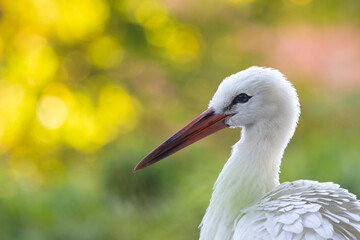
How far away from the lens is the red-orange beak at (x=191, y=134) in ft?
4.83

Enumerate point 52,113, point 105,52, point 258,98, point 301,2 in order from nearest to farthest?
point 258,98, point 52,113, point 105,52, point 301,2

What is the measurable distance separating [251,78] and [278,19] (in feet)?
12.9

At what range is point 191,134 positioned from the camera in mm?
1487

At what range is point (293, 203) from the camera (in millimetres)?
1284

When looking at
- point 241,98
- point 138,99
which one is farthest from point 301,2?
point 241,98

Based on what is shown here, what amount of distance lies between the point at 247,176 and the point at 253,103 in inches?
7.5

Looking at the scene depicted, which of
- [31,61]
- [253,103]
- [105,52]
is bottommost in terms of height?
[253,103]

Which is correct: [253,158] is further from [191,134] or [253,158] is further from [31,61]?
[31,61]

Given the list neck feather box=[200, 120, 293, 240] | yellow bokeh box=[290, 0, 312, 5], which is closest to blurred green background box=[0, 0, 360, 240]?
yellow bokeh box=[290, 0, 312, 5]

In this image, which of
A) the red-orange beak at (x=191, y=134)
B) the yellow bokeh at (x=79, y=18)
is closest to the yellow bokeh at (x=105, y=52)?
the yellow bokeh at (x=79, y=18)

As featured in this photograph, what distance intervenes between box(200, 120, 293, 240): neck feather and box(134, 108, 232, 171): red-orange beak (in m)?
0.08

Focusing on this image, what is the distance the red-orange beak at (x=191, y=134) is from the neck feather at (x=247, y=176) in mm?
85

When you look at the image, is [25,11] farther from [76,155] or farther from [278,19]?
[278,19]

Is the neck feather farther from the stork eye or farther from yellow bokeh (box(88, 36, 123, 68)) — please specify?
yellow bokeh (box(88, 36, 123, 68))
